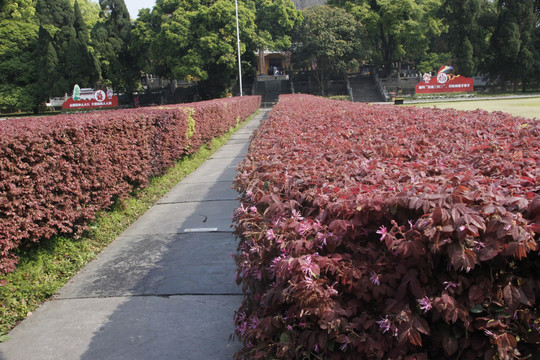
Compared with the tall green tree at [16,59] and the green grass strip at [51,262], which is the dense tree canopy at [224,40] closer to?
the tall green tree at [16,59]

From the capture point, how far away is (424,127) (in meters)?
5.16

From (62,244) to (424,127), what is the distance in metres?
4.53

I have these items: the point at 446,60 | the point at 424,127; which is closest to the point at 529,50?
the point at 446,60

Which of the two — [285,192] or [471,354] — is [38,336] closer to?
[285,192]

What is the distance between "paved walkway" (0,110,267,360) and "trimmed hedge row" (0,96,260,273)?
0.60 metres

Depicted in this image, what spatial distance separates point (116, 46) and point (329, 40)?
20.8m

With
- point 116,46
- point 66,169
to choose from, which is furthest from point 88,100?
point 66,169

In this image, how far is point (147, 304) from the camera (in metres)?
3.52

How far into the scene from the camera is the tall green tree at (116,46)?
129 feet

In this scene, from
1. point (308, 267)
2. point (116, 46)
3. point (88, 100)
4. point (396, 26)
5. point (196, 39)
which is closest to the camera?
point (308, 267)

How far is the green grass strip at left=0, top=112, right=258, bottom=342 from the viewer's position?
11.4 feet

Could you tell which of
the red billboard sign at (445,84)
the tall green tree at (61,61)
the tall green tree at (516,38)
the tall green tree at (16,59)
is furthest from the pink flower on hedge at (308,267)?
the tall green tree at (16,59)

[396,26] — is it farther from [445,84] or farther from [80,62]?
[80,62]

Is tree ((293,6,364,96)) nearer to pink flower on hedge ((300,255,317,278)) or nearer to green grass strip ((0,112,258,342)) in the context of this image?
green grass strip ((0,112,258,342))
